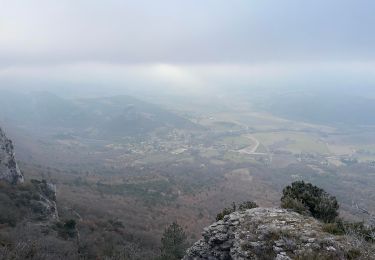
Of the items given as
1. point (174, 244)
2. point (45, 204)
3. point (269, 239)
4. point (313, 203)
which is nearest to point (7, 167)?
point (45, 204)

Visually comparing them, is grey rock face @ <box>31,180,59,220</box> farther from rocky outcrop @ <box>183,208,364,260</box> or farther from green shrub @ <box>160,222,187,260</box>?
rocky outcrop @ <box>183,208,364,260</box>

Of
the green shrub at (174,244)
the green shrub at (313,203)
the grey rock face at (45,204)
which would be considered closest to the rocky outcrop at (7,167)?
the grey rock face at (45,204)

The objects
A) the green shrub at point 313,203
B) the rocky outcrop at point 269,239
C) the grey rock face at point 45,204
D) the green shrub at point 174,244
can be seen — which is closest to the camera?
the rocky outcrop at point 269,239

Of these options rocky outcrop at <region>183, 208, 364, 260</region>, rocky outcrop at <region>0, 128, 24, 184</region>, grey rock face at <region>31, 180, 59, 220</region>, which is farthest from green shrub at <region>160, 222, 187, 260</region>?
rocky outcrop at <region>0, 128, 24, 184</region>

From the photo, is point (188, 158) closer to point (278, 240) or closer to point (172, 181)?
point (172, 181)

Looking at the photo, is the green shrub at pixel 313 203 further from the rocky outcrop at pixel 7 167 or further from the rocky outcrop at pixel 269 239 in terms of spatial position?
the rocky outcrop at pixel 7 167

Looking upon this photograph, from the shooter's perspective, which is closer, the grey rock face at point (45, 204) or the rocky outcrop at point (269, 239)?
the rocky outcrop at point (269, 239)
